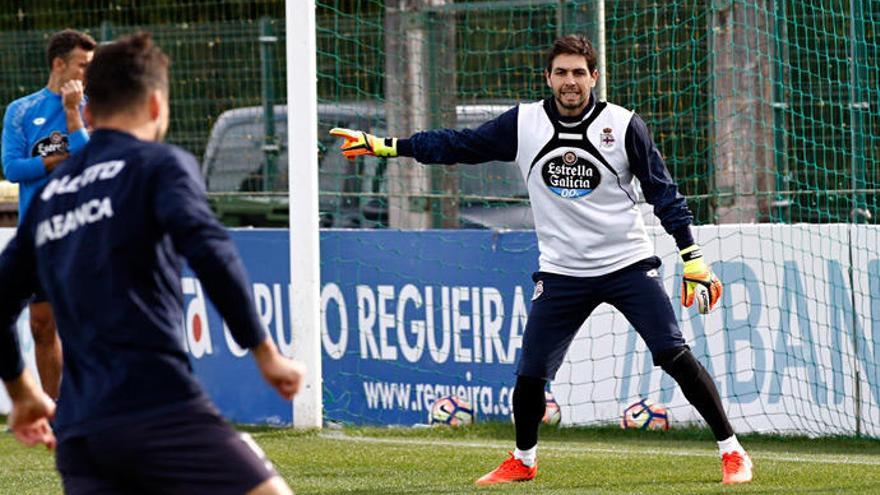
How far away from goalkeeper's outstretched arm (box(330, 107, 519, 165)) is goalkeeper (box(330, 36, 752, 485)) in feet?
0.04

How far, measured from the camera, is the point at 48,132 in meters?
8.20

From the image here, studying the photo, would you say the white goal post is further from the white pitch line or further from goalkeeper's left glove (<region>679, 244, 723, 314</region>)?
goalkeeper's left glove (<region>679, 244, 723, 314</region>)

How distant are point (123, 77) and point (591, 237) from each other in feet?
12.3

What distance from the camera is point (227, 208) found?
13.1 m

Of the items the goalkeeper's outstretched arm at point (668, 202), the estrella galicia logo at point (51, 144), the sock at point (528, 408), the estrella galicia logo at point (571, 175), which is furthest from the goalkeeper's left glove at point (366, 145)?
the estrella galicia logo at point (51, 144)

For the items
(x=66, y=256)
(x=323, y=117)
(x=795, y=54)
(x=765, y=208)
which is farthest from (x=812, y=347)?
(x=66, y=256)

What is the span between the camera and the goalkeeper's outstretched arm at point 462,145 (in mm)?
7707

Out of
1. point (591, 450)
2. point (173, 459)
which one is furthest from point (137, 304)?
point (591, 450)

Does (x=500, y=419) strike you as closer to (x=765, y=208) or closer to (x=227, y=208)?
(x=765, y=208)

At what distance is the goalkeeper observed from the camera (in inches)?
295

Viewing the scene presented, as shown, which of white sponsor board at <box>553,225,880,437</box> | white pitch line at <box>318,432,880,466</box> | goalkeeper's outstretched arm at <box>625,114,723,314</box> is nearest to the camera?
goalkeeper's outstretched arm at <box>625,114,723,314</box>

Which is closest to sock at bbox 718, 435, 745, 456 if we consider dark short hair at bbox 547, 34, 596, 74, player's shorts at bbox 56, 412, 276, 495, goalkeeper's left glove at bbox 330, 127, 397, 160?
dark short hair at bbox 547, 34, 596, 74

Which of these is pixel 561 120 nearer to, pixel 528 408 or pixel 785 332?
pixel 528 408

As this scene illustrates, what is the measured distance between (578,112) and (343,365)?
3857mm
